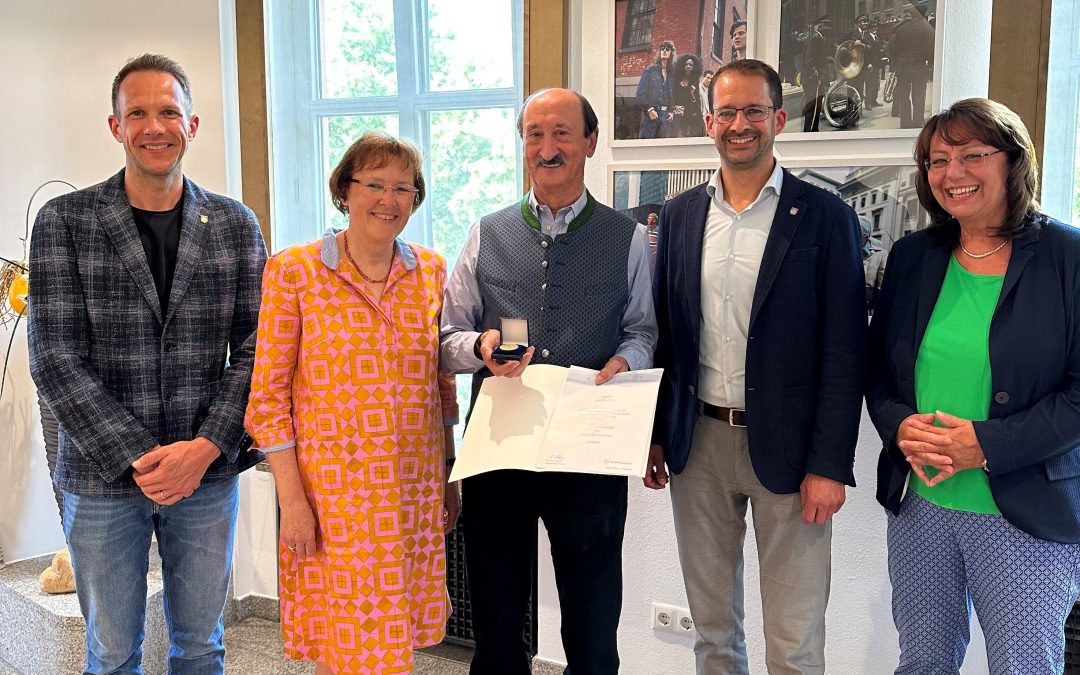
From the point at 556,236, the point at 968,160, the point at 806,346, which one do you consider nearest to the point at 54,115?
the point at 556,236

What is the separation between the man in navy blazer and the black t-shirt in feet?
4.03

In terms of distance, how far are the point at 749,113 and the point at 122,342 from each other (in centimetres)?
160

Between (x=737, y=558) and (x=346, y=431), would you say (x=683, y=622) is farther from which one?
(x=346, y=431)

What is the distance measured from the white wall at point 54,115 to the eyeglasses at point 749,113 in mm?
2287

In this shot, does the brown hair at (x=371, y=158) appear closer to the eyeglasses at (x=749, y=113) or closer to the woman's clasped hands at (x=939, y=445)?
the eyeglasses at (x=749, y=113)

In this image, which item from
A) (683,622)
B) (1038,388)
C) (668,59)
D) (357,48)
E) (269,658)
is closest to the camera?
(1038,388)

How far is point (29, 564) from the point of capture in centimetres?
353

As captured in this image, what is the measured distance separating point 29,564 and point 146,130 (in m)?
2.42

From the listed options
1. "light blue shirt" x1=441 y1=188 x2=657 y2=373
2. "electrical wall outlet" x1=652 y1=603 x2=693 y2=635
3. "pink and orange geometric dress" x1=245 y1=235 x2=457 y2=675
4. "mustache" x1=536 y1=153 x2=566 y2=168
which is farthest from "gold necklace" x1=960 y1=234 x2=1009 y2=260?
"electrical wall outlet" x1=652 y1=603 x2=693 y2=635

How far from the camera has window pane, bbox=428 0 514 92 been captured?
3240mm

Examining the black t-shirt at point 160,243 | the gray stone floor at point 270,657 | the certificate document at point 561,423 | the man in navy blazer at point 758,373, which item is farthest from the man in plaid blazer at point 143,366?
the man in navy blazer at point 758,373

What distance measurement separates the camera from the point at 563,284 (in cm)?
201

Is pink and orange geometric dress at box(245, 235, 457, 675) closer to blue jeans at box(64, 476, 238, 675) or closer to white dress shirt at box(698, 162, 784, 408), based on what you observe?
blue jeans at box(64, 476, 238, 675)

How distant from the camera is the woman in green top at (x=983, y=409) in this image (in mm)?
1733
